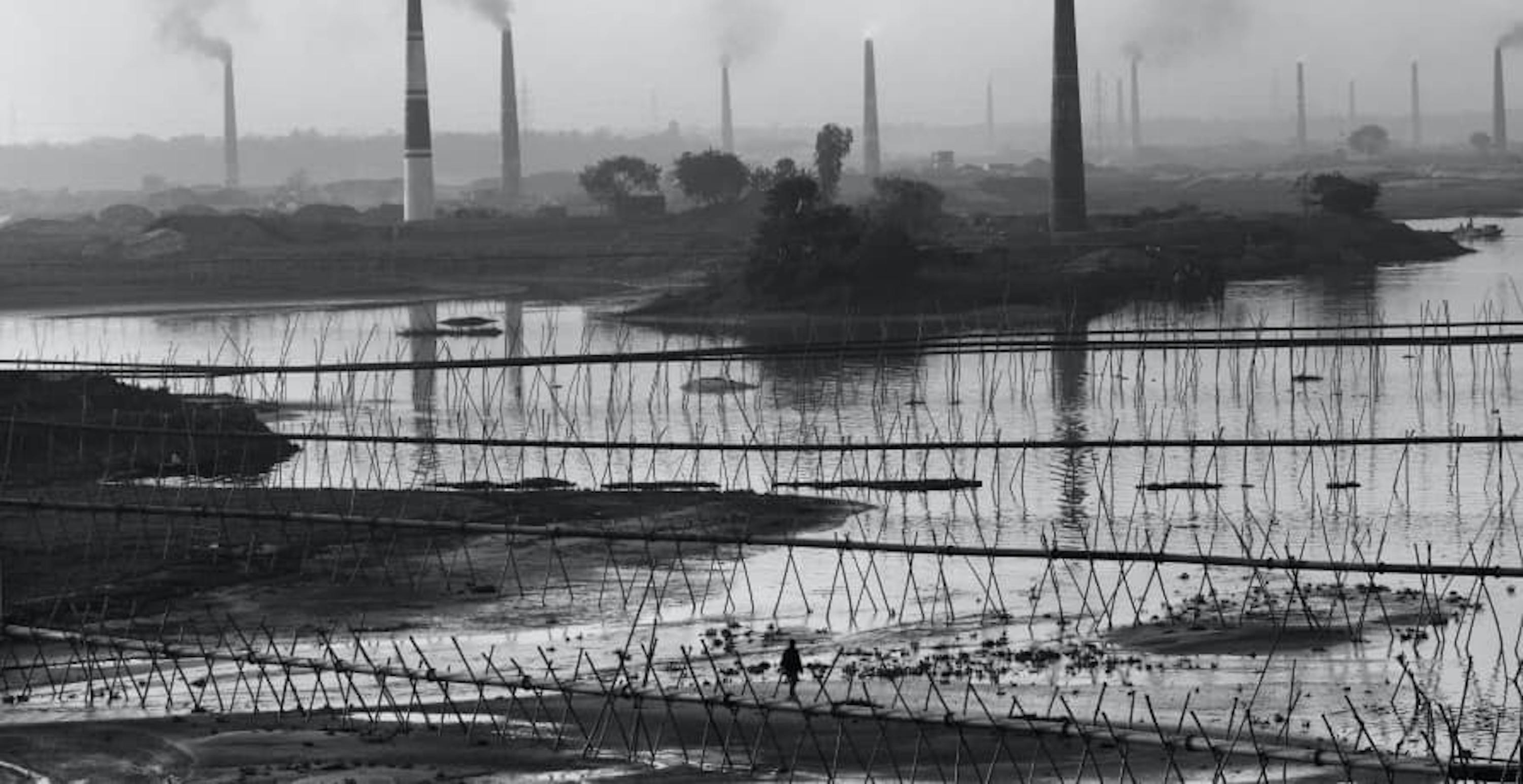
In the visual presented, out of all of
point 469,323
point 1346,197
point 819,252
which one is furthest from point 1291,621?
point 1346,197

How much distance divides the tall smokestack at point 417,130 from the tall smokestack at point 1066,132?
22215mm

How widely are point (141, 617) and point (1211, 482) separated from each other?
1219cm

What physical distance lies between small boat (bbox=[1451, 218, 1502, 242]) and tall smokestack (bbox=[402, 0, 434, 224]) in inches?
1274

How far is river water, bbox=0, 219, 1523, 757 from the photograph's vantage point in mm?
18969

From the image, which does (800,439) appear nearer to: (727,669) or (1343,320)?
(727,669)

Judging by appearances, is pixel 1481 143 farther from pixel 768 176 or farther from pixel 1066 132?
pixel 1066 132

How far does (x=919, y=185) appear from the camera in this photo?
81.4m

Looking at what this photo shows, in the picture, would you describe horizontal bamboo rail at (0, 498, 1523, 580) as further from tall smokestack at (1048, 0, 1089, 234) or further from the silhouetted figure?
tall smokestack at (1048, 0, 1089, 234)

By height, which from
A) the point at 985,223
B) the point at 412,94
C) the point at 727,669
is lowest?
the point at 727,669

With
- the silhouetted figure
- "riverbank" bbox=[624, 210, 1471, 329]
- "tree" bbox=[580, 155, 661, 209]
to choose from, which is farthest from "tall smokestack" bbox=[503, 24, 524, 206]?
the silhouetted figure

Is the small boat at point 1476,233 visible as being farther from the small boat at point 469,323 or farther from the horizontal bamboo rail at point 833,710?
the horizontal bamboo rail at point 833,710

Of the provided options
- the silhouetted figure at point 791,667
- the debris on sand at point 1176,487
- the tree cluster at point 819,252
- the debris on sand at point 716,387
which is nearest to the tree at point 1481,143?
the tree cluster at point 819,252

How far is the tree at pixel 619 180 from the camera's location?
3661 inches

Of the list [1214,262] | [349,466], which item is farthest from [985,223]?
[349,466]
